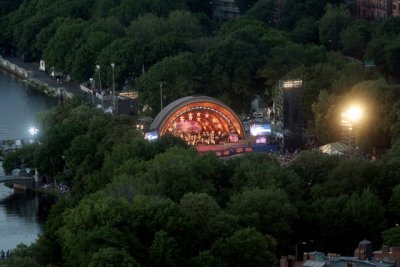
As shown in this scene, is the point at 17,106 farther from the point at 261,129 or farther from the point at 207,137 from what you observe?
the point at 261,129

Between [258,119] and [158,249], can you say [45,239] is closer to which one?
[158,249]

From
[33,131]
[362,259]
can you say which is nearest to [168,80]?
[33,131]

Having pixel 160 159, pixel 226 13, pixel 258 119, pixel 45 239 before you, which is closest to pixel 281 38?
pixel 258 119

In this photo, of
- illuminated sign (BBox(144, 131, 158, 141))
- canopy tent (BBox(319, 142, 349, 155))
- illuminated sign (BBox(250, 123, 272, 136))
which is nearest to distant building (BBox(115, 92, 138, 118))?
illuminated sign (BBox(250, 123, 272, 136))

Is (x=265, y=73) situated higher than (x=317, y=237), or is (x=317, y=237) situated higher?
(x=265, y=73)

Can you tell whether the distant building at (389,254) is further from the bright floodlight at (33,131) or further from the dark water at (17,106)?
the dark water at (17,106)

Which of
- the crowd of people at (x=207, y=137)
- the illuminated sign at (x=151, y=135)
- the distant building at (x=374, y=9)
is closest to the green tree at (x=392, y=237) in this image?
the illuminated sign at (x=151, y=135)

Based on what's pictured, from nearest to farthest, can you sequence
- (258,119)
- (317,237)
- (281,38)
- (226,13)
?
(317,237), (258,119), (281,38), (226,13)

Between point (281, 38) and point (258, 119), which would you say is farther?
point (281, 38)
